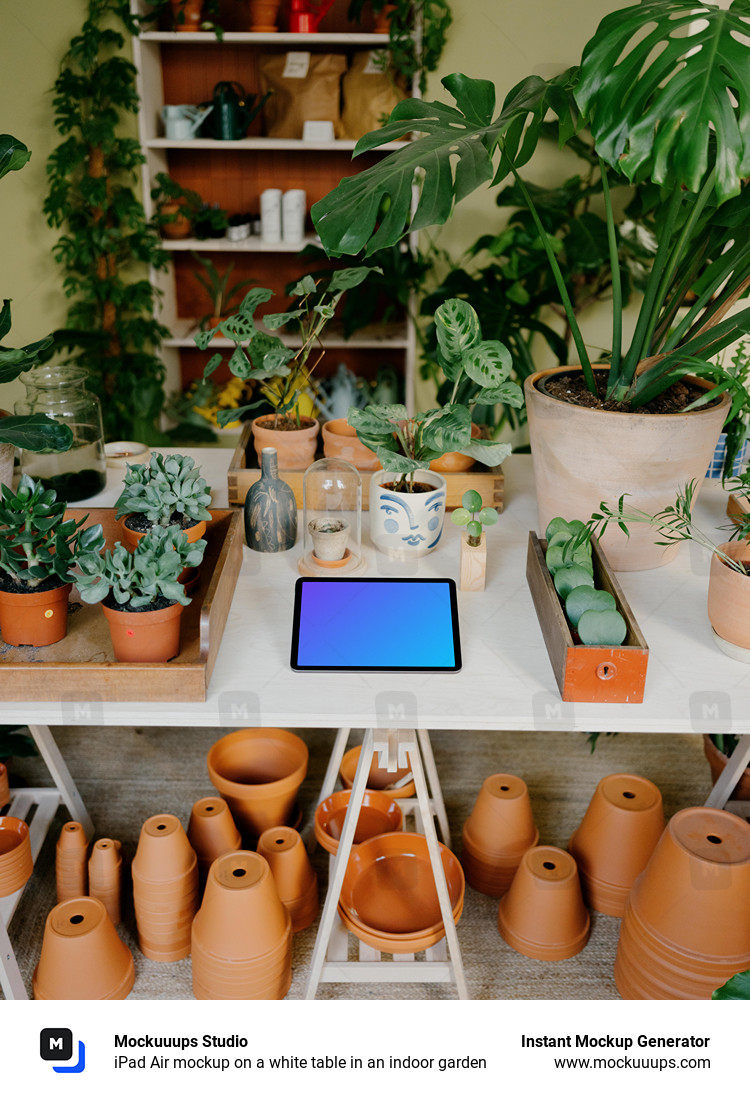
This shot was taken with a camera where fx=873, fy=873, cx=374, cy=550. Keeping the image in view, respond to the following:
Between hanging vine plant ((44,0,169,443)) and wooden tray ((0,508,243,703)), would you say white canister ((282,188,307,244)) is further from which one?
wooden tray ((0,508,243,703))

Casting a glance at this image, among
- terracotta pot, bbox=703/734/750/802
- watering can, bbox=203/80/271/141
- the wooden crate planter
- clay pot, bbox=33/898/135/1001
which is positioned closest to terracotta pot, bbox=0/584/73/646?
clay pot, bbox=33/898/135/1001

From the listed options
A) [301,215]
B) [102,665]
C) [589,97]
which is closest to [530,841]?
[102,665]

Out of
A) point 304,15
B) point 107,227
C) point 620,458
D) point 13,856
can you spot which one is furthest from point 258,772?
point 304,15

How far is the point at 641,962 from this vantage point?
142cm

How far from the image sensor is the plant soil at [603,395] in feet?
4.68

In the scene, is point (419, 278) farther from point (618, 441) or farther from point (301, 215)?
point (618, 441)

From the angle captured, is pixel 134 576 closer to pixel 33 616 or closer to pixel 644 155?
pixel 33 616

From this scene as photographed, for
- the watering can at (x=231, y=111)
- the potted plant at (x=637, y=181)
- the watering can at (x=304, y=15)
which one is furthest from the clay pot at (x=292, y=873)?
the watering can at (x=304, y=15)

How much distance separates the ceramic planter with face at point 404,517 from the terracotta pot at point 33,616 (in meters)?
0.50

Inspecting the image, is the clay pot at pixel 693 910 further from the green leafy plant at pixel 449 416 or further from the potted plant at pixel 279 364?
the potted plant at pixel 279 364

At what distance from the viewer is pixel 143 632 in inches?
43.6

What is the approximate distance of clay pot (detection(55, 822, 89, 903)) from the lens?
1.63 m

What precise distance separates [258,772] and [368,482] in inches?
25.7

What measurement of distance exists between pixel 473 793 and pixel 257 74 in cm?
295
